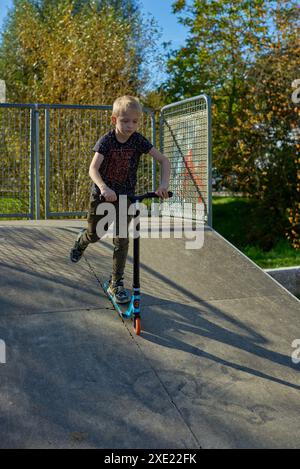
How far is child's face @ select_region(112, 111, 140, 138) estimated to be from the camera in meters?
4.04

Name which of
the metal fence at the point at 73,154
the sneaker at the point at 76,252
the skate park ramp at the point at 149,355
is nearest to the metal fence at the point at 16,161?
the metal fence at the point at 73,154

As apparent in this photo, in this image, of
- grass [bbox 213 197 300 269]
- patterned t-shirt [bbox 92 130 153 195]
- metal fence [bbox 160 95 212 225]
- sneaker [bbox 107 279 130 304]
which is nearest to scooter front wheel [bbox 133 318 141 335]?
sneaker [bbox 107 279 130 304]

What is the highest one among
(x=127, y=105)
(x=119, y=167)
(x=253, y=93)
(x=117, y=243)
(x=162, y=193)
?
(x=253, y=93)

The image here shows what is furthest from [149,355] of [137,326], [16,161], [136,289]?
[16,161]

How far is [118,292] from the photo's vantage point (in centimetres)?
432

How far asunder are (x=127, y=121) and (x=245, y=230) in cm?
1090

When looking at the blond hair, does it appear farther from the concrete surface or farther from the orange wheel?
the concrete surface

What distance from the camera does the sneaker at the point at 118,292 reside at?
168 inches

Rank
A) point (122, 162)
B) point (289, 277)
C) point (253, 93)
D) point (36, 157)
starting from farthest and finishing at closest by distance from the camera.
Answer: point (253, 93) → point (289, 277) → point (36, 157) → point (122, 162)

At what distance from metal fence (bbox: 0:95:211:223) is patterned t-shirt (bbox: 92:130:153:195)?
2.08 meters

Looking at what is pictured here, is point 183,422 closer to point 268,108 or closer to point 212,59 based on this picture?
point 268,108

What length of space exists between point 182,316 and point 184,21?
1541 centimetres

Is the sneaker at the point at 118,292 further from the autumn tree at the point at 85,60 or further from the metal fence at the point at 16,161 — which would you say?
the autumn tree at the point at 85,60

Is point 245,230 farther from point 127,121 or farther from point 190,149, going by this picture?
point 127,121
